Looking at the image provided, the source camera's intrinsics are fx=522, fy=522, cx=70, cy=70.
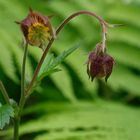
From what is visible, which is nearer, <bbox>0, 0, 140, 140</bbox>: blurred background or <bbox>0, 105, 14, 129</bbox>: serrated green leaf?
<bbox>0, 105, 14, 129</bbox>: serrated green leaf

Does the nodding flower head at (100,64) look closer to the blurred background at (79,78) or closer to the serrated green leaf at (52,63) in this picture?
the serrated green leaf at (52,63)

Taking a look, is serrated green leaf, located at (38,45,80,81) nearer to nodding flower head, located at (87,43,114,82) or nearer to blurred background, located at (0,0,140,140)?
nodding flower head, located at (87,43,114,82)

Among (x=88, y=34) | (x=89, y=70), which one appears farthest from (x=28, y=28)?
(x=88, y=34)

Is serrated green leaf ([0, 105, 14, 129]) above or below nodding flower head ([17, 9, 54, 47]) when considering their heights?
below

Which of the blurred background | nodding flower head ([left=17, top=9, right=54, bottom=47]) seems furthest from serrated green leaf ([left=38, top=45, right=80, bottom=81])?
the blurred background

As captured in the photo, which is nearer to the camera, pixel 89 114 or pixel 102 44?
pixel 102 44

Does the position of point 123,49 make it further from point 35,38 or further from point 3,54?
point 35,38

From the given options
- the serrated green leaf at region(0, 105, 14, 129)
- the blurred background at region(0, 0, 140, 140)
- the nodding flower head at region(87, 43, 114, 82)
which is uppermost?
the blurred background at region(0, 0, 140, 140)
